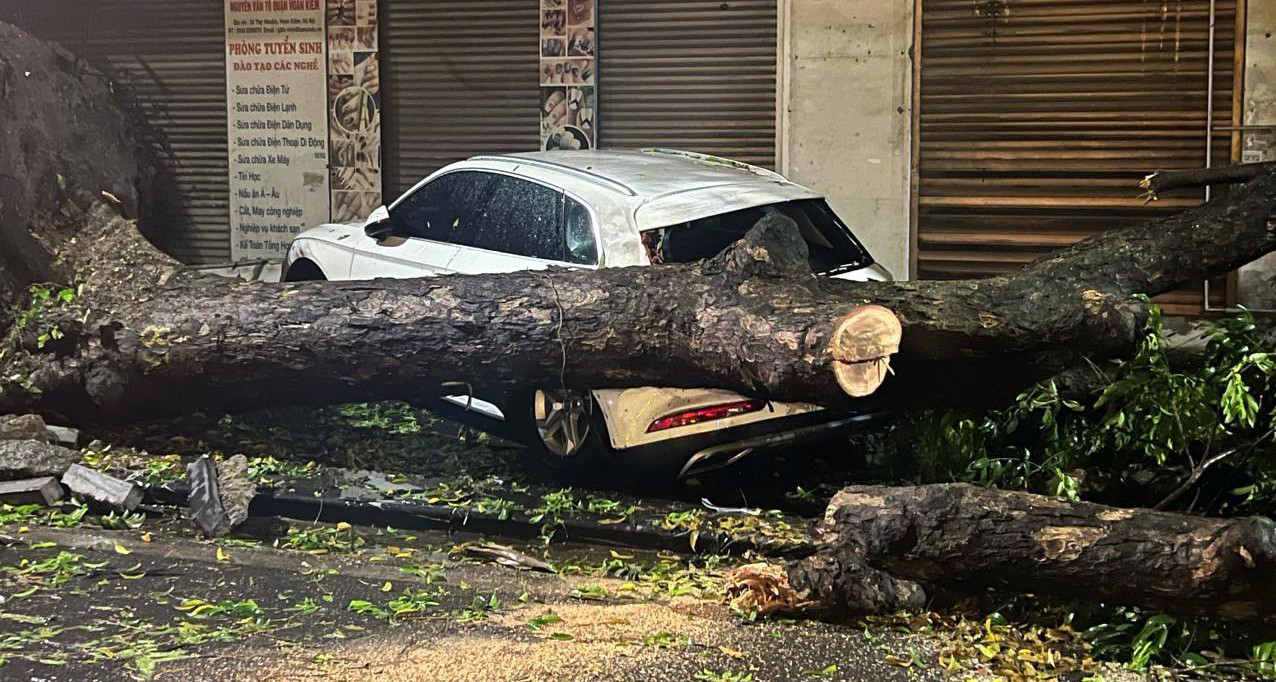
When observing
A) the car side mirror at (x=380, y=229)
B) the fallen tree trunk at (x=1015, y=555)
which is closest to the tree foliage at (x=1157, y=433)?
the fallen tree trunk at (x=1015, y=555)

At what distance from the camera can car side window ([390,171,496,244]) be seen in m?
7.39

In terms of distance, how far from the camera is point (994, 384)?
220 inches

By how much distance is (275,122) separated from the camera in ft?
36.3

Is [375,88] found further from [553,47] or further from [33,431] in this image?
[33,431]

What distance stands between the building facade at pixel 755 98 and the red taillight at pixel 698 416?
14.0ft

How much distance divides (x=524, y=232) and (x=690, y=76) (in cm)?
387

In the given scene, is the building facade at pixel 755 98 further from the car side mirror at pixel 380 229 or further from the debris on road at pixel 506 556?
the debris on road at pixel 506 556

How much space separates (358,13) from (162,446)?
5.14 metres

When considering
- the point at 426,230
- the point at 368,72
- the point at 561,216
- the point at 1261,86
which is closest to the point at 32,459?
the point at 426,230

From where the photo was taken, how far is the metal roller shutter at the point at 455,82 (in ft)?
34.7

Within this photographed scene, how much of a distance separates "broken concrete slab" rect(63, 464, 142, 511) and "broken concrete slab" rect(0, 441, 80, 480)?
0.31 feet

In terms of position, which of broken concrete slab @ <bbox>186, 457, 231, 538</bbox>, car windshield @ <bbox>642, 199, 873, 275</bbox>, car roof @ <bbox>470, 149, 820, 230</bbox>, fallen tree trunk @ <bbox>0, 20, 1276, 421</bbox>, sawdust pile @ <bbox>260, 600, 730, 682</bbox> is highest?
car roof @ <bbox>470, 149, 820, 230</bbox>

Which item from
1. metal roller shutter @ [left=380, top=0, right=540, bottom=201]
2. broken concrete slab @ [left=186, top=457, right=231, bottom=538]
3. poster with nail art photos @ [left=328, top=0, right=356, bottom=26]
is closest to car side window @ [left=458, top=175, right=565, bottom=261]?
broken concrete slab @ [left=186, top=457, right=231, bottom=538]

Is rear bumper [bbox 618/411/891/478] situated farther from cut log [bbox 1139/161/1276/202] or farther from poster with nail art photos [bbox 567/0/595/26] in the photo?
poster with nail art photos [bbox 567/0/595/26]
